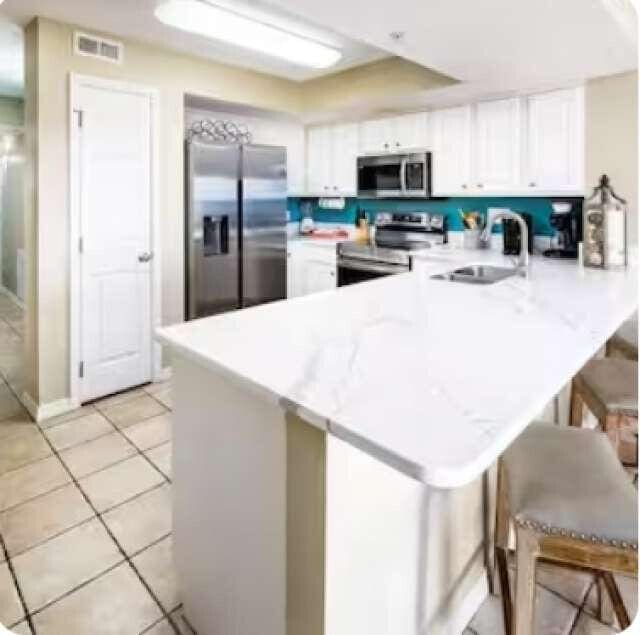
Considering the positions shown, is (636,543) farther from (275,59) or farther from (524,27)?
(275,59)

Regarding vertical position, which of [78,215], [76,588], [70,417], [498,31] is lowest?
[76,588]

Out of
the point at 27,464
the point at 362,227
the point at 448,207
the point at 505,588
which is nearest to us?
the point at 505,588

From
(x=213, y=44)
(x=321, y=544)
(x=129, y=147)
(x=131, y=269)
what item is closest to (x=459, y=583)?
(x=321, y=544)

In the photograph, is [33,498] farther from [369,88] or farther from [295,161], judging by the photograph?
[295,161]

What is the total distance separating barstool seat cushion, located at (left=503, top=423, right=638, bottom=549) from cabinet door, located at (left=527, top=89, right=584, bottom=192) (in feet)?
7.92

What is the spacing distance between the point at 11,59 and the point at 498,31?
148 inches

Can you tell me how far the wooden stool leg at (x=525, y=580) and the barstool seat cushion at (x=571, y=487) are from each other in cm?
4

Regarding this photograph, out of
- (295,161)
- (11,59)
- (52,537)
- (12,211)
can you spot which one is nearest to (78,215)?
(11,59)

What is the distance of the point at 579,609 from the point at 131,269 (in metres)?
3.16

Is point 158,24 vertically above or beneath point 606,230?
above

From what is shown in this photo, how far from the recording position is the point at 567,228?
3.54m

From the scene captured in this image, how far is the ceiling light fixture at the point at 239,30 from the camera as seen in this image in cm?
263

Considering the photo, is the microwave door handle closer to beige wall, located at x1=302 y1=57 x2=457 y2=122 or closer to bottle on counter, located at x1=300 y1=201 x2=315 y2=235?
beige wall, located at x1=302 y1=57 x2=457 y2=122

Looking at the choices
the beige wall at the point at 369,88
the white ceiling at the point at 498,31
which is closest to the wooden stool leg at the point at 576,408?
the white ceiling at the point at 498,31
